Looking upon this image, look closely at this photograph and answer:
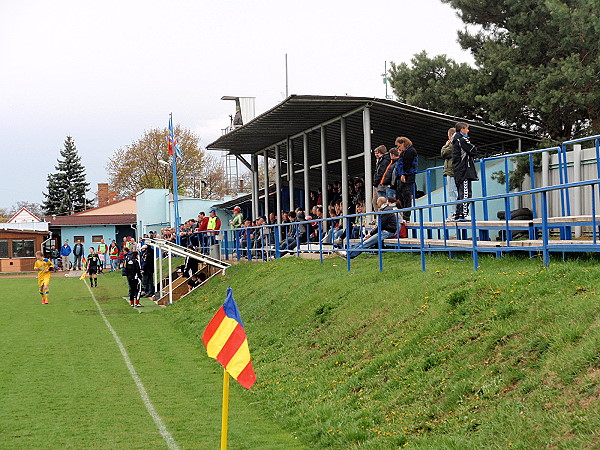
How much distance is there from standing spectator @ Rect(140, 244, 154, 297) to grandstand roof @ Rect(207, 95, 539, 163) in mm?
5013

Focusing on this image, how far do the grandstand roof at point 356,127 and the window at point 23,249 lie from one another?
101 feet

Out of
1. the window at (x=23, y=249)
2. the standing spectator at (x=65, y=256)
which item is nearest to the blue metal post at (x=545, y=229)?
the standing spectator at (x=65, y=256)

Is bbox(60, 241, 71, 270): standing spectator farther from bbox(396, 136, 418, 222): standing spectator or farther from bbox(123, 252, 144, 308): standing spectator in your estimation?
bbox(396, 136, 418, 222): standing spectator

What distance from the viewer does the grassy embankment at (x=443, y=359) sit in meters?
6.22

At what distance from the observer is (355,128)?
86.3ft

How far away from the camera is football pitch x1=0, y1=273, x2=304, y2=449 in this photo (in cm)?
867

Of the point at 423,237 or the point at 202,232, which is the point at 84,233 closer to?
the point at 202,232

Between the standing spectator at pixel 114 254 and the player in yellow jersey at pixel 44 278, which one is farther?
the standing spectator at pixel 114 254

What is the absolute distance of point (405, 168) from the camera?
50.7 feet

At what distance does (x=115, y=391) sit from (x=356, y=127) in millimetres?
16509

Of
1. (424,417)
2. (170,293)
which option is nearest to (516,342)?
(424,417)

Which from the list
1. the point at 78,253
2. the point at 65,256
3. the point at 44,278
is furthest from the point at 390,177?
the point at 65,256

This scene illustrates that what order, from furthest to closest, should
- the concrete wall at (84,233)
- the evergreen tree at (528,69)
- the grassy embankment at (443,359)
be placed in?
the concrete wall at (84,233) < the evergreen tree at (528,69) < the grassy embankment at (443,359)

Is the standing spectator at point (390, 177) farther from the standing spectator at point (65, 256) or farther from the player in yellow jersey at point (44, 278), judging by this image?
the standing spectator at point (65, 256)
